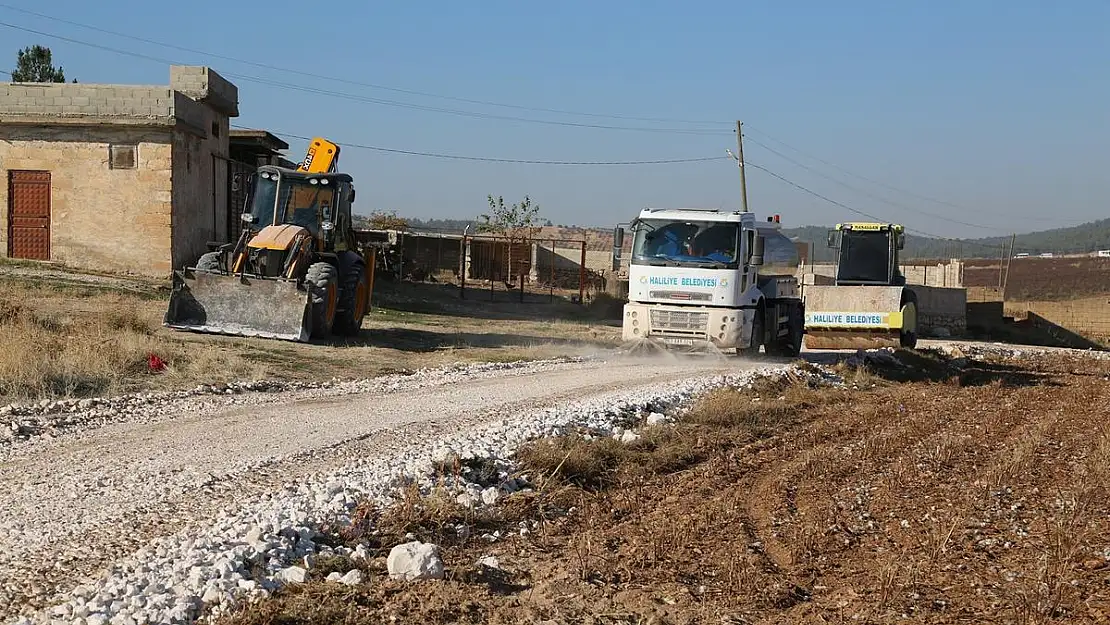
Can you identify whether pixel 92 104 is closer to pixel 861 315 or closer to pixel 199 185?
pixel 199 185

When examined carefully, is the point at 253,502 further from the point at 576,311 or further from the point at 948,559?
the point at 576,311

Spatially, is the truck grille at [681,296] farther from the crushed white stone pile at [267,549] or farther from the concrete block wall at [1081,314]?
the concrete block wall at [1081,314]

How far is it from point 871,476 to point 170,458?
222 inches

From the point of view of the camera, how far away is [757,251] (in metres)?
18.5

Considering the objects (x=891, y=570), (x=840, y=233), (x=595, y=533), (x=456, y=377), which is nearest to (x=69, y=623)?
(x=595, y=533)

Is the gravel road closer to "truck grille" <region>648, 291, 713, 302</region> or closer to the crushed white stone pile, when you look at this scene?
the crushed white stone pile

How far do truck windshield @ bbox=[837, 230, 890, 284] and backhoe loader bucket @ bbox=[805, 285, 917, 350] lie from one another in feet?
6.84

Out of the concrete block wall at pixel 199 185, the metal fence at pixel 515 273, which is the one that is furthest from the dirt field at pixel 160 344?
the metal fence at pixel 515 273

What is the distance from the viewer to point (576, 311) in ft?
113

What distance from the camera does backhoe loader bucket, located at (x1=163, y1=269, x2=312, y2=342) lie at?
709 inches

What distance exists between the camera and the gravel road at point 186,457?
6.24m

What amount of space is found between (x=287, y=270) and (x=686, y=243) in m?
6.51

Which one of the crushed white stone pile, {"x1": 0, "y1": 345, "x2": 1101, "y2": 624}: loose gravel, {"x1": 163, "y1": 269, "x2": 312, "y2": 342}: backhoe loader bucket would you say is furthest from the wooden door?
the crushed white stone pile

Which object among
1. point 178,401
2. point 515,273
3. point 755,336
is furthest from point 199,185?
point 178,401
